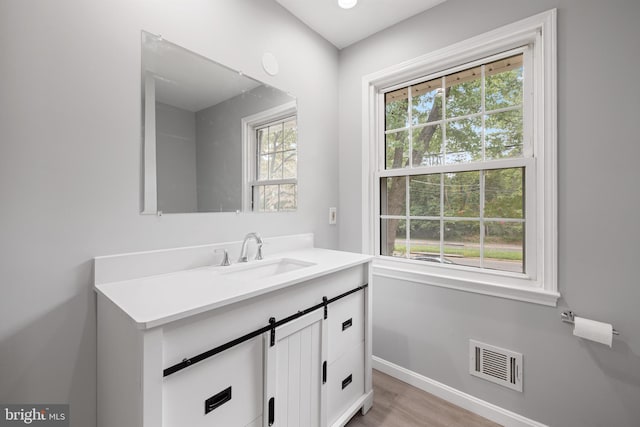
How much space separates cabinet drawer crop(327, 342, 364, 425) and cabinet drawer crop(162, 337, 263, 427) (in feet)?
1.55

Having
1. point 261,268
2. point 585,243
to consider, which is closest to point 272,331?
point 261,268

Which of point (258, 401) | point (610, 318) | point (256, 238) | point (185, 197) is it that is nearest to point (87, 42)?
point (185, 197)

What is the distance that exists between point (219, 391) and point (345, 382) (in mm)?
804

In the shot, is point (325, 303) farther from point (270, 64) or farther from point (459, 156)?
point (270, 64)

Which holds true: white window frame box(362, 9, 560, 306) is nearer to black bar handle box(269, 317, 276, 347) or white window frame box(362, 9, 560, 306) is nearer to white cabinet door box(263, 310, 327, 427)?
white cabinet door box(263, 310, 327, 427)

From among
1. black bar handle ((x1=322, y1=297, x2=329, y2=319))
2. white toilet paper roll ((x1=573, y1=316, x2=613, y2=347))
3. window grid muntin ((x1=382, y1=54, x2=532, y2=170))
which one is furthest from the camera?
window grid muntin ((x1=382, y1=54, x2=532, y2=170))

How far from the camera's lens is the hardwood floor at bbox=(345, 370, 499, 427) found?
5.21 ft

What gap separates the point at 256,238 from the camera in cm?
157

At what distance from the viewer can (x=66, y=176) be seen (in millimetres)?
1051

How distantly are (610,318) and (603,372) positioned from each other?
0.27 meters

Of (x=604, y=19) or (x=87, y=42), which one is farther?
(x=604, y=19)

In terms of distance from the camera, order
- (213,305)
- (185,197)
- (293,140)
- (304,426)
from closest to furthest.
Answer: (213,305) → (304,426) → (185,197) → (293,140)

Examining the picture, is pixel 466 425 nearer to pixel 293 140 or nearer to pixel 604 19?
pixel 293 140

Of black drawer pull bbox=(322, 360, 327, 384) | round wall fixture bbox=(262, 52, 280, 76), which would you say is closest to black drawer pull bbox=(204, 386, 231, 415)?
black drawer pull bbox=(322, 360, 327, 384)
